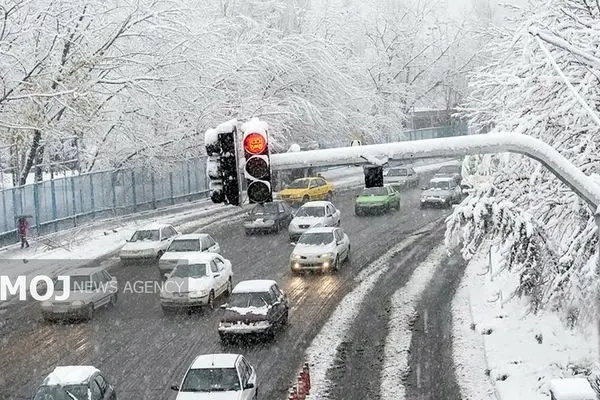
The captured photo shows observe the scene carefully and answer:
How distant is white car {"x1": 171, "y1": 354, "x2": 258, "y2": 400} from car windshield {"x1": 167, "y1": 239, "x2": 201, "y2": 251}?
1290 centimetres

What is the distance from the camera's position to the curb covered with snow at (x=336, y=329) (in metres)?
18.3

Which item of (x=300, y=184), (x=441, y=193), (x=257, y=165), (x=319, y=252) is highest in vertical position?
(x=257, y=165)

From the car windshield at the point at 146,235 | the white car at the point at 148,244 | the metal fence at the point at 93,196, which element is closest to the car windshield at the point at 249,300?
the white car at the point at 148,244

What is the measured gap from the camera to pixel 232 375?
52.6 feet

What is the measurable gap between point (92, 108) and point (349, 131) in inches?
1014

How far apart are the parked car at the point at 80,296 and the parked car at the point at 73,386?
741 cm

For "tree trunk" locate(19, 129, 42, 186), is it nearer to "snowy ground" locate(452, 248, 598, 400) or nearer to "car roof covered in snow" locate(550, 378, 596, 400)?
"snowy ground" locate(452, 248, 598, 400)

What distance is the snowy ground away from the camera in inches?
689

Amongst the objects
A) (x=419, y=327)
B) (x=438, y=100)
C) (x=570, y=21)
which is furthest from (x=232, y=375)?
(x=438, y=100)

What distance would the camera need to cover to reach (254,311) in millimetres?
20938

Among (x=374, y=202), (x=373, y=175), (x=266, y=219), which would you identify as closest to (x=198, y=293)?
(x=266, y=219)

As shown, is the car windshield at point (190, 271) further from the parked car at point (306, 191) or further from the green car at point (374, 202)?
the parked car at point (306, 191)

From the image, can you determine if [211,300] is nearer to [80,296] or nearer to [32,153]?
[80,296]

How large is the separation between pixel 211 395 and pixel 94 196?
2856cm
